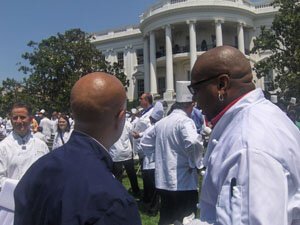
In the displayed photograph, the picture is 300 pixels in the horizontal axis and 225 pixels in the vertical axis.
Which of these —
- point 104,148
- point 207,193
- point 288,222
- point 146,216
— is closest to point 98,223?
point 104,148

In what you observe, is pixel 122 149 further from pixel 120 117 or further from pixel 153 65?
pixel 153 65

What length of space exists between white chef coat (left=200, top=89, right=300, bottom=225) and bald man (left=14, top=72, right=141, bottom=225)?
0.39m

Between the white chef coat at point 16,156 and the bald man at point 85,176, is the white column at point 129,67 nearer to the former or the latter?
the white chef coat at point 16,156

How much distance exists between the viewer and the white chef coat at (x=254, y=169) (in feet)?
5.36

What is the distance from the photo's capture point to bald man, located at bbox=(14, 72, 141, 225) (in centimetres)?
169

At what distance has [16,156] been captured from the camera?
4879 mm

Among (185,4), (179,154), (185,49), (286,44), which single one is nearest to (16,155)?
(179,154)

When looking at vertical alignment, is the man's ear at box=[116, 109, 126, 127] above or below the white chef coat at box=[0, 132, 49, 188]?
above

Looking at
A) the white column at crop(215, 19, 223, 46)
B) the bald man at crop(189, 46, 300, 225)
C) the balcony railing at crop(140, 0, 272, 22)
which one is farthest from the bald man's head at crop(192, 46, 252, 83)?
the balcony railing at crop(140, 0, 272, 22)

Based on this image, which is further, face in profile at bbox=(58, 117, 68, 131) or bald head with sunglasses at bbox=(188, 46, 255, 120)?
face in profile at bbox=(58, 117, 68, 131)

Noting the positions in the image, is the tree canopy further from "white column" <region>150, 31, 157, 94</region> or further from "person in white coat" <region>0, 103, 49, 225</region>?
"person in white coat" <region>0, 103, 49, 225</region>

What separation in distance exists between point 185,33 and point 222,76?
44.1 metres

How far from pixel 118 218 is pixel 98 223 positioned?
0.08 m

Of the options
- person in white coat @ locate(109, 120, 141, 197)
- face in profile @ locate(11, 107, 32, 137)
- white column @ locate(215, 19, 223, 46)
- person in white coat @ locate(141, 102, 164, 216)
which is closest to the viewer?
face in profile @ locate(11, 107, 32, 137)
